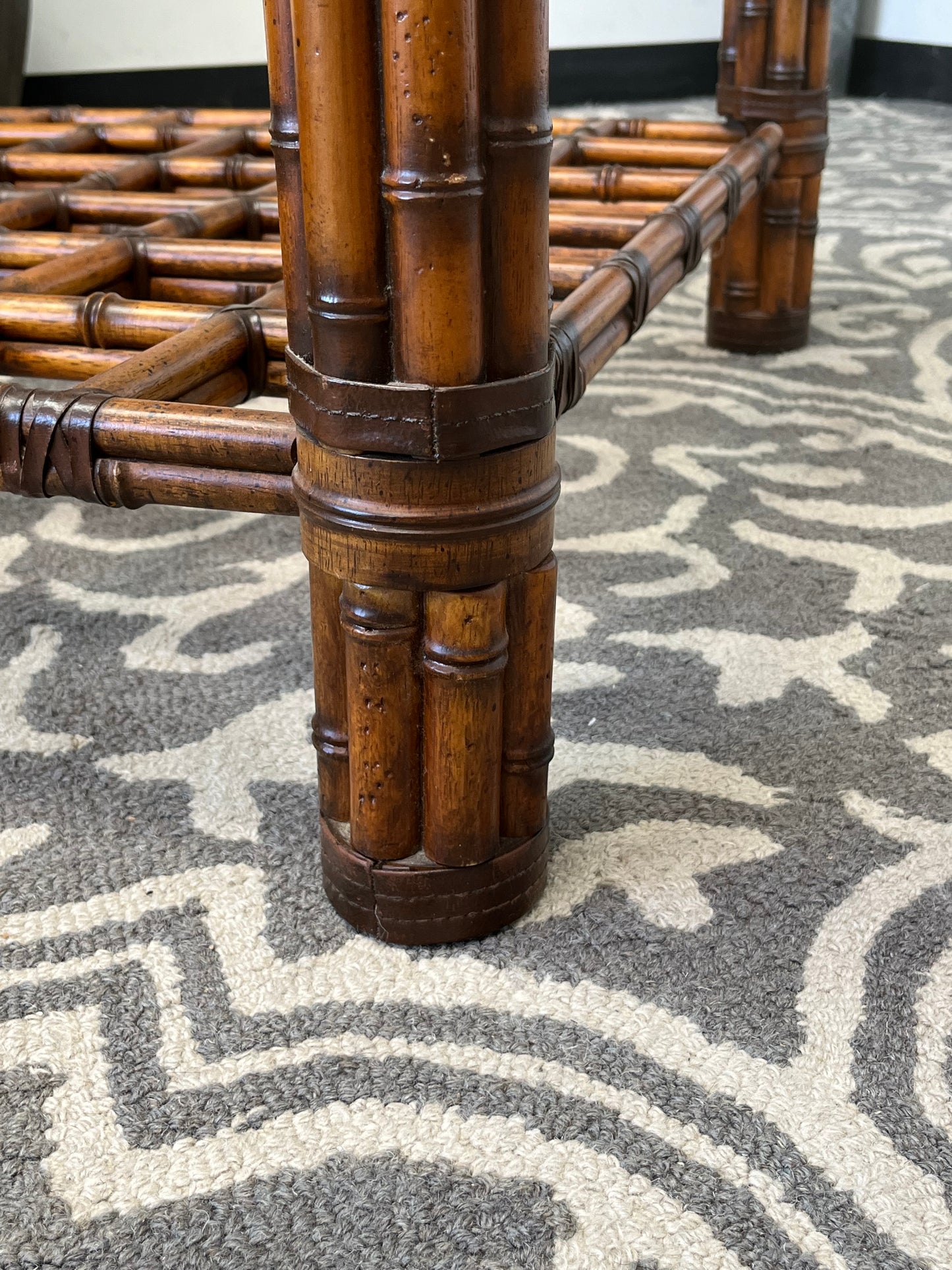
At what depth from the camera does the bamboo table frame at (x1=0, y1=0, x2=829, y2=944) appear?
1.38ft

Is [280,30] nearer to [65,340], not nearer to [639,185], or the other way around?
[65,340]

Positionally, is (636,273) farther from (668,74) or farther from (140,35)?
(668,74)

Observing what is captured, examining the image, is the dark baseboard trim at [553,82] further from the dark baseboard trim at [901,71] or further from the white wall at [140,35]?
the dark baseboard trim at [901,71]

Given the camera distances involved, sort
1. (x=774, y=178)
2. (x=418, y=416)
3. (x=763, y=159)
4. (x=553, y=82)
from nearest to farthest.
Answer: (x=418, y=416), (x=763, y=159), (x=774, y=178), (x=553, y=82)

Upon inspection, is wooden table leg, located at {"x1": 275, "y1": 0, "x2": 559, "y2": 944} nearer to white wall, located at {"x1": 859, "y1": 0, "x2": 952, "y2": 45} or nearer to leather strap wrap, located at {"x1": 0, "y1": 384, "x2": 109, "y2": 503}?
leather strap wrap, located at {"x1": 0, "y1": 384, "x2": 109, "y2": 503}

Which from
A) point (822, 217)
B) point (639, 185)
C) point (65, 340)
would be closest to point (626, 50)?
point (822, 217)

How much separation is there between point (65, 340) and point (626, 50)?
9.18ft

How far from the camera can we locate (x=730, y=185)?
38.4 inches

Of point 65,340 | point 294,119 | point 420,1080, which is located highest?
point 294,119

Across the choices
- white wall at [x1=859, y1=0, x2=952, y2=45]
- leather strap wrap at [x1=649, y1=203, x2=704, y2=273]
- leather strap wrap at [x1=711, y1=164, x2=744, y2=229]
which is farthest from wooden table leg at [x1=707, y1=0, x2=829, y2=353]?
white wall at [x1=859, y1=0, x2=952, y2=45]

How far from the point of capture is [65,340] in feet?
2.35

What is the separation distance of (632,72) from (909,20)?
25.8 inches

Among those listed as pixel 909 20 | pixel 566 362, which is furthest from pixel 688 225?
pixel 909 20

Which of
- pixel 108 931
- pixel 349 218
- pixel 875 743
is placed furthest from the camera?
pixel 875 743
